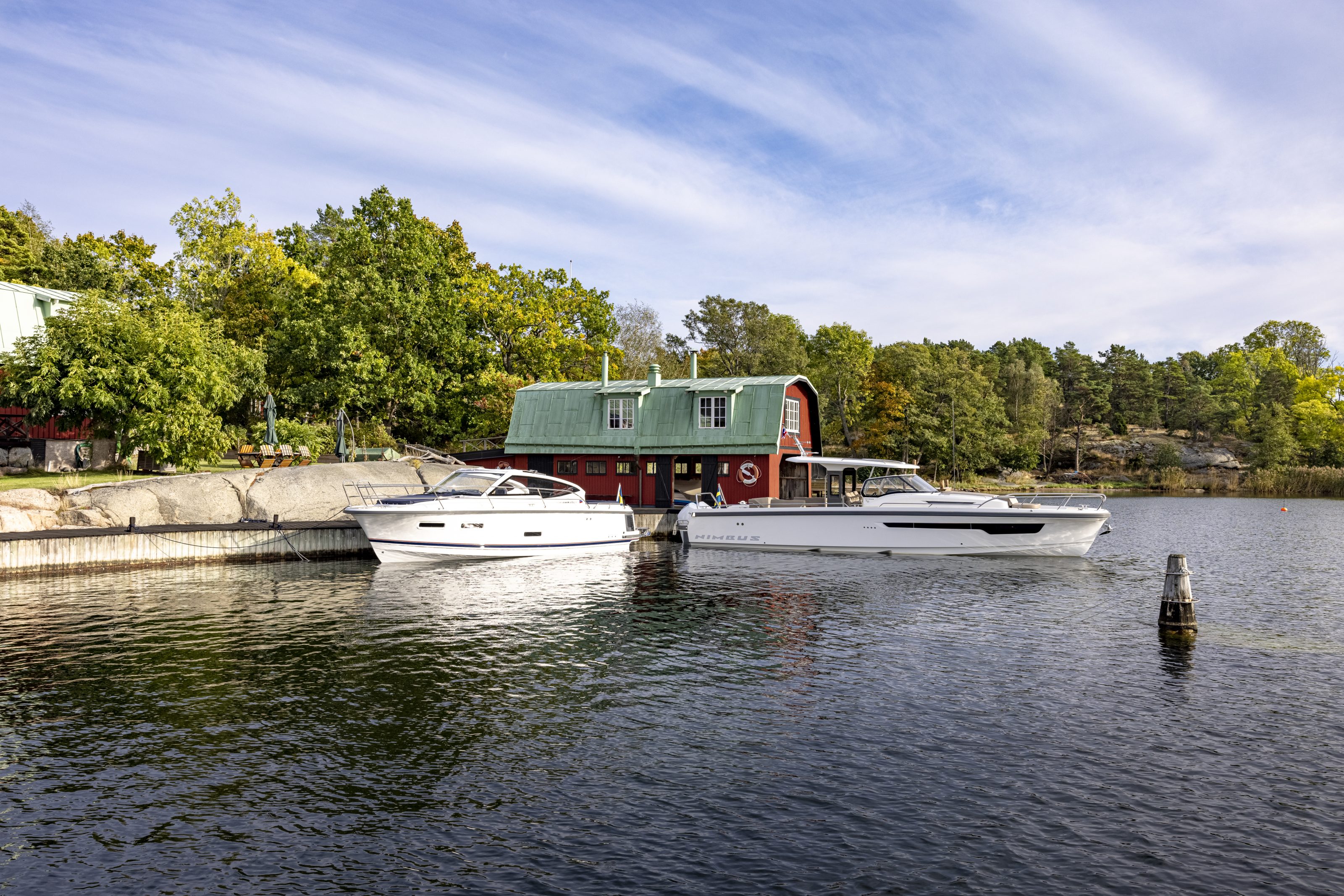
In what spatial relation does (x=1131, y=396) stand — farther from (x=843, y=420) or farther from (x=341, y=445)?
(x=341, y=445)

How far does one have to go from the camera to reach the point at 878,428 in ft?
266

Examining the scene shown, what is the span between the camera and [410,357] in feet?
161

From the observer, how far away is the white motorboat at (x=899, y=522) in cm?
2919

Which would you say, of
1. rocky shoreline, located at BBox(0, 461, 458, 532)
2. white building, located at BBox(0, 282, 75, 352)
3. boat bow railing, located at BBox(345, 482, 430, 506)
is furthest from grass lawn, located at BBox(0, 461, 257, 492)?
white building, located at BBox(0, 282, 75, 352)

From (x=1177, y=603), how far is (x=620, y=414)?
26.2m

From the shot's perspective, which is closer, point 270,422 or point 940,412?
point 270,422

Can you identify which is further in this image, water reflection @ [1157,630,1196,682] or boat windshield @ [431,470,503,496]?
boat windshield @ [431,470,503,496]

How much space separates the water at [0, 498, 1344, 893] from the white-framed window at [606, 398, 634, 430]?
754 inches

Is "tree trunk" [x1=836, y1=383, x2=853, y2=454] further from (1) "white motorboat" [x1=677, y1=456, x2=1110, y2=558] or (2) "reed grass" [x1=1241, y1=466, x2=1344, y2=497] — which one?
(1) "white motorboat" [x1=677, y1=456, x2=1110, y2=558]

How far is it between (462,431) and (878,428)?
147ft

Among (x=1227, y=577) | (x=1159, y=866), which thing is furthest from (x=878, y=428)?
(x=1159, y=866)

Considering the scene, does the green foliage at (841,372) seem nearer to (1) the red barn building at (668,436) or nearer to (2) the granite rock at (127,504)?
(1) the red barn building at (668,436)

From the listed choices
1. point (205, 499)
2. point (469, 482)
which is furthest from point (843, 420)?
point (205, 499)

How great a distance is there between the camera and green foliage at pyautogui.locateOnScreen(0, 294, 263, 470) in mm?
31219
